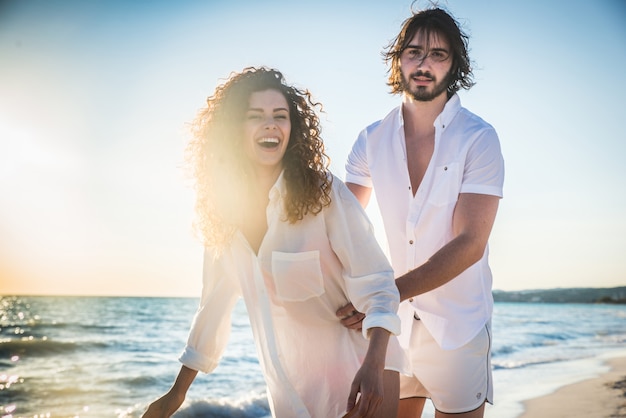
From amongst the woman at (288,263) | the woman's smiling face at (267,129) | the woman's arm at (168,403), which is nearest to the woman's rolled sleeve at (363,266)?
the woman at (288,263)

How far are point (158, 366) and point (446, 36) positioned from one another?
13.0m

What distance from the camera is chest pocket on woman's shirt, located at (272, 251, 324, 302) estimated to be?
2.56 metres

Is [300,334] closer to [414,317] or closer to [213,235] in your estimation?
[213,235]

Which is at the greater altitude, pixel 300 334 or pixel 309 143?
pixel 309 143

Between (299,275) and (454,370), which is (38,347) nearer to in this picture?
(454,370)

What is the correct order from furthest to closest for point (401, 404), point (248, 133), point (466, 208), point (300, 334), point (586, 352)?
point (586, 352), point (401, 404), point (466, 208), point (248, 133), point (300, 334)

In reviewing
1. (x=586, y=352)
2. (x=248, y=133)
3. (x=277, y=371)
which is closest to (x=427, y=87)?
(x=248, y=133)

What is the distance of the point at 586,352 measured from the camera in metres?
14.6

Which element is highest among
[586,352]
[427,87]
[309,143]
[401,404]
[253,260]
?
[427,87]

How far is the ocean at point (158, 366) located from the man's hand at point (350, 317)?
18.5 ft

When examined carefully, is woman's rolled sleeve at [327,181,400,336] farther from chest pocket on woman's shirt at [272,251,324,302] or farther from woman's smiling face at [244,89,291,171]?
woman's smiling face at [244,89,291,171]

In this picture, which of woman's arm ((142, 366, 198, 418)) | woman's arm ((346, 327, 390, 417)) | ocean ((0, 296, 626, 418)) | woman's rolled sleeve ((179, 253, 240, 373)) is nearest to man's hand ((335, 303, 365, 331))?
woman's arm ((346, 327, 390, 417))

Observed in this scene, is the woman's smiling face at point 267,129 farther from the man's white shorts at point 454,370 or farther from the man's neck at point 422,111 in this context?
the man's white shorts at point 454,370

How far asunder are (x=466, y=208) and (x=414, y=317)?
0.61 m
